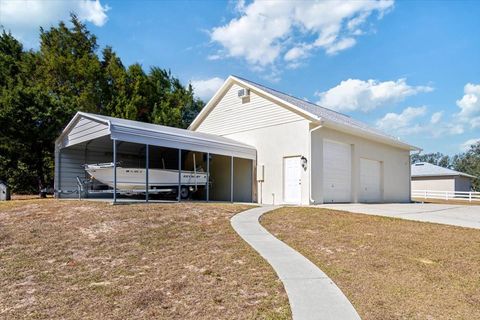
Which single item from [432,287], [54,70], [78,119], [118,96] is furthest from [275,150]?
[54,70]

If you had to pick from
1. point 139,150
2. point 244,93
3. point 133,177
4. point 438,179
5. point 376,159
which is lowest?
point 438,179

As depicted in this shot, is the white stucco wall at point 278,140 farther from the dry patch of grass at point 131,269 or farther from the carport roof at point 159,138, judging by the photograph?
the dry patch of grass at point 131,269

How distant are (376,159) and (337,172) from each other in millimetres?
3978

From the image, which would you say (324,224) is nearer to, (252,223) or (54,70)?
(252,223)

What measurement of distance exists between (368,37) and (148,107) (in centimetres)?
1888

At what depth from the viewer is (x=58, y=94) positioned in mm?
26203

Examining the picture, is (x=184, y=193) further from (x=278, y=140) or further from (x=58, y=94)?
(x=58, y=94)

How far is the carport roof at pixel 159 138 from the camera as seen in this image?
12.0 meters

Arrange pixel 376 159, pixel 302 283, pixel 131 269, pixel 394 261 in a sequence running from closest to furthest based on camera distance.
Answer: pixel 302 283 < pixel 131 269 < pixel 394 261 < pixel 376 159

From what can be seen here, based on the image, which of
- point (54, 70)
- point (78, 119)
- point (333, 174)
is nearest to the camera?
point (78, 119)

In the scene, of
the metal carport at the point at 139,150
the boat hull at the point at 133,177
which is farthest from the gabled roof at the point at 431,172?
the boat hull at the point at 133,177

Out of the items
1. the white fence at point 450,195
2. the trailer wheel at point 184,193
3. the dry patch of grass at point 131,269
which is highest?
the trailer wheel at point 184,193

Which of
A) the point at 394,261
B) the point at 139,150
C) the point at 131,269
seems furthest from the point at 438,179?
the point at 131,269

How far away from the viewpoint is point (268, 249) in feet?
23.2
